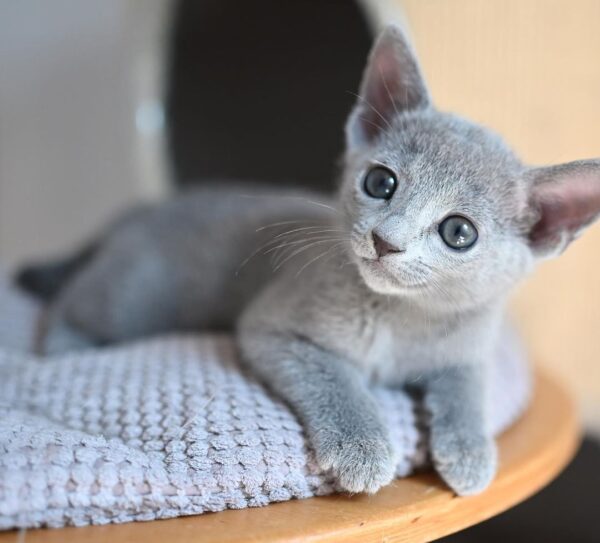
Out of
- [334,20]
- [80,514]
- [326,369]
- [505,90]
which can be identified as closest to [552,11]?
[505,90]

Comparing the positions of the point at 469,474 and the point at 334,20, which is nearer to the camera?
the point at 469,474

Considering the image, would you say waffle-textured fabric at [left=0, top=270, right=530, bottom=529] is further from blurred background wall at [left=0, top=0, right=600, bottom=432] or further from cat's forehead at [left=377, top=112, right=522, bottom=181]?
blurred background wall at [left=0, top=0, right=600, bottom=432]

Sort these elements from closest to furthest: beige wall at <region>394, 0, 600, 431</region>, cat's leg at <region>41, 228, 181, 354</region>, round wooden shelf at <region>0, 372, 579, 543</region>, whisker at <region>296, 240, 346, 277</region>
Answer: round wooden shelf at <region>0, 372, 579, 543</region> < whisker at <region>296, 240, 346, 277</region> < cat's leg at <region>41, 228, 181, 354</region> < beige wall at <region>394, 0, 600, 431</region>

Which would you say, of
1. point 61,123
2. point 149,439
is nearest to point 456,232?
point 149,439

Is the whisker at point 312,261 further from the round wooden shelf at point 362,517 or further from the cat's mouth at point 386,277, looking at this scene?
the round wooden shelf at point 362,517

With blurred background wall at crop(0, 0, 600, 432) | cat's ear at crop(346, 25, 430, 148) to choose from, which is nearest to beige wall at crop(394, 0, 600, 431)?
blurred background wall at crop(0, 0, 600, 432)

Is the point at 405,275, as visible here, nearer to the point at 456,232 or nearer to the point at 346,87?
the point at 456,232

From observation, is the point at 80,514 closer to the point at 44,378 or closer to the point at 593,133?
the point at 44,378
